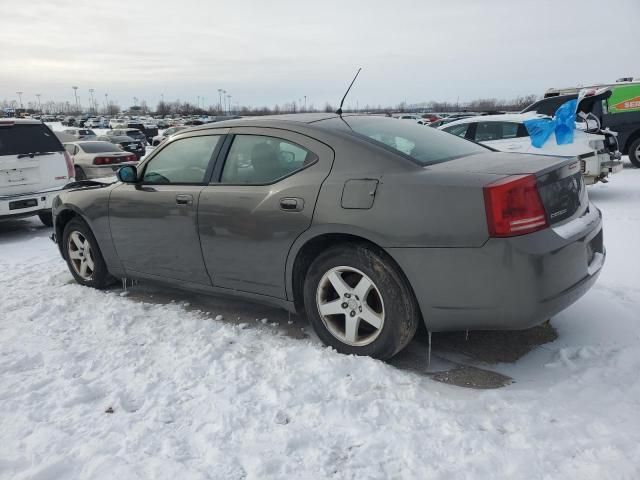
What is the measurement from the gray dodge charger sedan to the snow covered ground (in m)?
0.38

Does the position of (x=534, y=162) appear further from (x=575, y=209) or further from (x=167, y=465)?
(x=167, y=465)

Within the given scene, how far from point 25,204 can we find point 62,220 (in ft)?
9.91

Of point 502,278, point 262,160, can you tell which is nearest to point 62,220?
point 262,160

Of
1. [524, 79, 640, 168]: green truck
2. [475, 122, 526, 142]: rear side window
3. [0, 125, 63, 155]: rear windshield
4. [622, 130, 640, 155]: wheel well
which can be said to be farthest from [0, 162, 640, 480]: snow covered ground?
[622, 130, 640, 155]: wheel well

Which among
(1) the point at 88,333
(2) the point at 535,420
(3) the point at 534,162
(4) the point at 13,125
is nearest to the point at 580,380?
(2) the point at 535,420

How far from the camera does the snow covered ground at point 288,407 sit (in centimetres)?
227

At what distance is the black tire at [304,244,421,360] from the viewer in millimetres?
2994

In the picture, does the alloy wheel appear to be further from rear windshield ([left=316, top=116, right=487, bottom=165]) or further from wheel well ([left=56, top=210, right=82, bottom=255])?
rear windshield ([left=316, top=116, right=487, bottom=165])

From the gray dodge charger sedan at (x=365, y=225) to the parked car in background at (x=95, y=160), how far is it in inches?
389

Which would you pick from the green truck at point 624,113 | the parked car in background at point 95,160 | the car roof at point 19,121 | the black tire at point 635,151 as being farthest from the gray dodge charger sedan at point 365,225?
the black tire at point 635,151

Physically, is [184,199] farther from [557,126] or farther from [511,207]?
[557,126]

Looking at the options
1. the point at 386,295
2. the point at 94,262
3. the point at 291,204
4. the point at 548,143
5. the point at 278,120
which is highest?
the point at 278,120

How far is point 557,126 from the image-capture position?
856cm

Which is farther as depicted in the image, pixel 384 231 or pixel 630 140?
pixel 630 140
